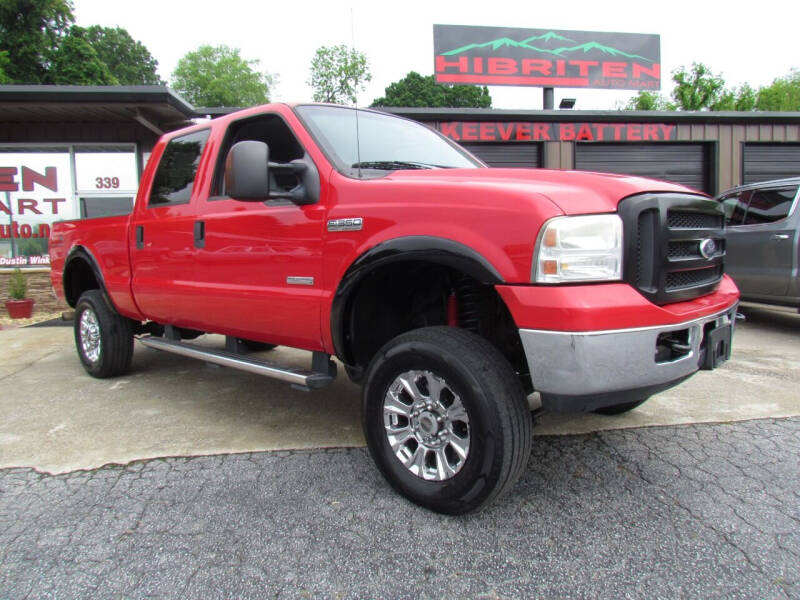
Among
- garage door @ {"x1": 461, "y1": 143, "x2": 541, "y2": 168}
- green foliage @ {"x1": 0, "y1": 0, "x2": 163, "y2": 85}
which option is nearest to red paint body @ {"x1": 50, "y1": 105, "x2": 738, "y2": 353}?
garage door @ {"x1": 461, "y1": 143, "x2": 541, "y2": 168}

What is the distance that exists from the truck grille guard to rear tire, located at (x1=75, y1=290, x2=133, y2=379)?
4.20m

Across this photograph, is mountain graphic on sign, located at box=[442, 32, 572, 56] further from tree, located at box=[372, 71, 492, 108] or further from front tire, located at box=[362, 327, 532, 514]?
tree, located at box=[372, 71, 492, 108]

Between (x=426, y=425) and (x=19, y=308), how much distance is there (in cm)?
871

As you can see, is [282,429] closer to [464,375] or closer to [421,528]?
[421,528]

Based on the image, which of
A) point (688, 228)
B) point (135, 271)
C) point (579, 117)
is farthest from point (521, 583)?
point (579, 117)

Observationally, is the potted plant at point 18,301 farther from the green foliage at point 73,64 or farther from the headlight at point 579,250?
the green foliage at point 73,64

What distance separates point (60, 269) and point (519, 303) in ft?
16.2

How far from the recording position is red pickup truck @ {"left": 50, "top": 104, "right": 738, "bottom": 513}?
6.80 feet

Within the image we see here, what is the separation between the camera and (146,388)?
4527 mm

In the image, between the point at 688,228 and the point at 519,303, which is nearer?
the point at 519,303

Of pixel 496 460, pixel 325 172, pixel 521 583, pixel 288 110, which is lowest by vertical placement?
pixel 521 583

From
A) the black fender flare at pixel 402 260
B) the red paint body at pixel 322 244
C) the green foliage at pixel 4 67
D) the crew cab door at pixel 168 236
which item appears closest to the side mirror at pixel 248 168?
the red paint body at pixel 322 244

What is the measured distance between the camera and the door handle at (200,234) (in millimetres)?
3539

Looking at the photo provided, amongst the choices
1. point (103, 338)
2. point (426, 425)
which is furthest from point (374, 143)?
point (103, 338)
